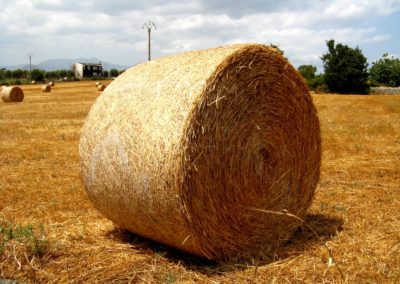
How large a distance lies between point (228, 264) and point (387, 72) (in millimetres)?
51121

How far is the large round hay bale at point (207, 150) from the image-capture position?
4.22 m

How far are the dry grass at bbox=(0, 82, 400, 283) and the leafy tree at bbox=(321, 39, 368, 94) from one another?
30874 millimetres

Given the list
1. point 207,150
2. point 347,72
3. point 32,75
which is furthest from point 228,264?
point 32,75

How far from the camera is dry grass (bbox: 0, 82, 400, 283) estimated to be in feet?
13.8

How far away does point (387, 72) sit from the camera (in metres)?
51.4

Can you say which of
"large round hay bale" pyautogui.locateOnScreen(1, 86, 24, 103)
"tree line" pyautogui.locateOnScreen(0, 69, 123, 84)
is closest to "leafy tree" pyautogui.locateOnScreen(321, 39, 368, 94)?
"large round hay bale" pyautogui.locateOnScreen(1, 86, 24, 103)

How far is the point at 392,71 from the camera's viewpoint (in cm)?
5056

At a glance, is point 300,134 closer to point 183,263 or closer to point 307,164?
point 307,164

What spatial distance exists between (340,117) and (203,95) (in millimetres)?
14022

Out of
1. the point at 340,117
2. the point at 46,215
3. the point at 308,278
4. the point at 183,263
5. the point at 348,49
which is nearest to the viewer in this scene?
the point at 308,278

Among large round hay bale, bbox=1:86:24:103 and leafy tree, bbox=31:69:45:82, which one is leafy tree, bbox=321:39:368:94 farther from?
leafy tree, bbox=31:69:45:82

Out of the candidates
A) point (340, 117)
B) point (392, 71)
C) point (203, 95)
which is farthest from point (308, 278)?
point (392, 71)

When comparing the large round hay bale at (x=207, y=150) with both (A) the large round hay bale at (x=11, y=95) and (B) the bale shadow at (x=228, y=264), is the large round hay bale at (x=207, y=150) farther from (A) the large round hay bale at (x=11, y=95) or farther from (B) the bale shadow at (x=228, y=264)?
(A) the large round hay bale at (x=11, y=95)

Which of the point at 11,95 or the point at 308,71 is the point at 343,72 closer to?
the point at 308,71
